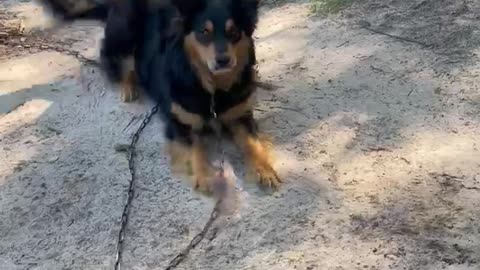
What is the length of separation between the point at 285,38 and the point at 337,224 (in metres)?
1.95

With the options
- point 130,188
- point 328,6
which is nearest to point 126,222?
point 130,188

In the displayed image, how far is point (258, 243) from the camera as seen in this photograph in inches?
120

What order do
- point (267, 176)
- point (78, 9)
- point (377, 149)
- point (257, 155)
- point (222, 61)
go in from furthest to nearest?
point (78, 9) < point (377, 149) < point (257, 155) < point (267, 176) < point (222, 61)

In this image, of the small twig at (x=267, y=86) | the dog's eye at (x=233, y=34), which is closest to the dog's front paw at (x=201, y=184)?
the dog's eye at (x=233, y=34)

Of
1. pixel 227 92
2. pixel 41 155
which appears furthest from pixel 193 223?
pixel 41 155

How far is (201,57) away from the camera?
3336 millimetres

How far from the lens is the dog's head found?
Answer: 10.6 feet

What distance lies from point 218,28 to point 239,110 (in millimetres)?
521

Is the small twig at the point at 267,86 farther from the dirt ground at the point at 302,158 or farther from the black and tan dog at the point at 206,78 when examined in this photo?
the black and tan dog at the point at 206,78

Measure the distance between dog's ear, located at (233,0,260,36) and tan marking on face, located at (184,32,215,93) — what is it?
0.65ft

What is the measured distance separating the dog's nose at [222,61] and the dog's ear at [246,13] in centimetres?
20

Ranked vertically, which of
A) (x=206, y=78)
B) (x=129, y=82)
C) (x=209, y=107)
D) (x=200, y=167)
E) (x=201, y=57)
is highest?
(x=201, y=57)

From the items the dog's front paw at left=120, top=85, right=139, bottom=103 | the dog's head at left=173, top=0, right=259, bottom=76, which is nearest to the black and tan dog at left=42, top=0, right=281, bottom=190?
the dog's head at left=173, top=0, right=259, bottom=76

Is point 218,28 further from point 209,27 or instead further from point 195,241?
point 195,241
